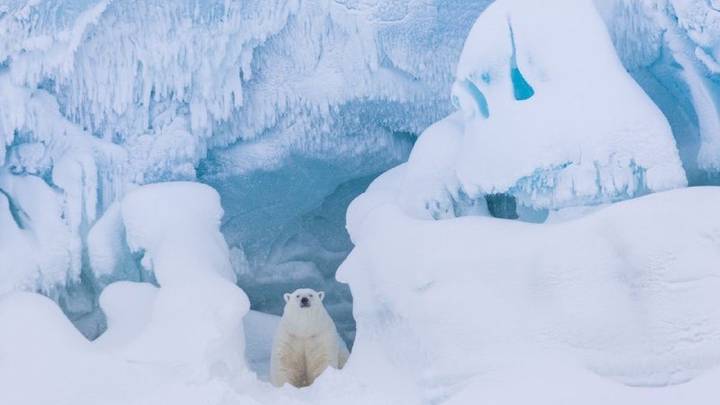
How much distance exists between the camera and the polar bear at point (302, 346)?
379 centimetres

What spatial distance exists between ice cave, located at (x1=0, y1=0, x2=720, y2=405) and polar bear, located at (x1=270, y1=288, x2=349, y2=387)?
195 mm

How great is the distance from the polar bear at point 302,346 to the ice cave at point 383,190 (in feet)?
0.64

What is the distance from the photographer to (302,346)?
3816 mm

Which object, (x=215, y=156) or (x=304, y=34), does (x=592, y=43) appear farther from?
(x=215, y=156)

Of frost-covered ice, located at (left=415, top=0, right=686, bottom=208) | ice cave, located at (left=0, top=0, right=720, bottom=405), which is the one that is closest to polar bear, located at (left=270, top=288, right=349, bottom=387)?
ice cave, located at (left=0, top=0, right=720, bottom=405)

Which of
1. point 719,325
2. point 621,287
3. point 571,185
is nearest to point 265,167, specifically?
point 571,185

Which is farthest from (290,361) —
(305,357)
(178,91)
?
(178,91)

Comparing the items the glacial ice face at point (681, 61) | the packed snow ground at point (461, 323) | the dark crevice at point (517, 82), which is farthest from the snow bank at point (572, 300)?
the glacial ice face at point (681, 61)

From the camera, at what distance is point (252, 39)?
13.7 feet

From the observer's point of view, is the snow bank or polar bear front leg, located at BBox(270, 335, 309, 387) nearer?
the snow bank

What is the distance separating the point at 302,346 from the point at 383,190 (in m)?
0.98

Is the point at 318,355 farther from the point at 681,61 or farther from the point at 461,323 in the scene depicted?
the point at 681,61

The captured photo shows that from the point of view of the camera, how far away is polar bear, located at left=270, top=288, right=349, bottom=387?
12.4 feet

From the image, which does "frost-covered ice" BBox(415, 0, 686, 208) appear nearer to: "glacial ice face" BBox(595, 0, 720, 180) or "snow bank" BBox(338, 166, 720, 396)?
"snow bank" BBox(338, 166, 720, 396)
